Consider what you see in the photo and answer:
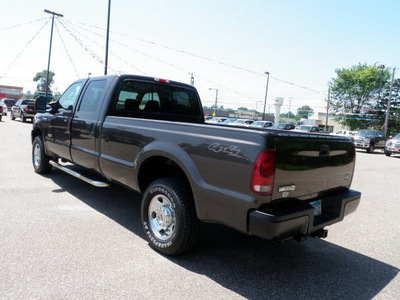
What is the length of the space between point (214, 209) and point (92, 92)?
10.2 ft

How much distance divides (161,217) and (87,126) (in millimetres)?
2025

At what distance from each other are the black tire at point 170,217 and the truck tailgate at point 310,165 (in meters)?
0.92

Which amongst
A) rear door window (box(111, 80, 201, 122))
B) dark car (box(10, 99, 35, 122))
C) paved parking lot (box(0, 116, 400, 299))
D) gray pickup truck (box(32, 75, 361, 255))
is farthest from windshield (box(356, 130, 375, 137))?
dark car (box(10, 99, 35, 122))

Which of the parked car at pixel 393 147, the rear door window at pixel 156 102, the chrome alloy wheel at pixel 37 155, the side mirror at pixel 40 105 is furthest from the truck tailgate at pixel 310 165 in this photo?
the parked car at pixel 393 147

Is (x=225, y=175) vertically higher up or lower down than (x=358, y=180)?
higher up

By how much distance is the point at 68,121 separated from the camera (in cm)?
512

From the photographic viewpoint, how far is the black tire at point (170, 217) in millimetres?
3018

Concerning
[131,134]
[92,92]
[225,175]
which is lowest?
[225,175]

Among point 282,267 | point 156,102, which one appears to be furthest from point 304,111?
point 282,267

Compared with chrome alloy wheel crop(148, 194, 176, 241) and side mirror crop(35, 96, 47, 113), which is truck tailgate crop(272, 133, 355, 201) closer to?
chrome alloy wheel crop(148, 194, 176, 241)

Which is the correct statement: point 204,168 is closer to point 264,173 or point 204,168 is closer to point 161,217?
point 264,173

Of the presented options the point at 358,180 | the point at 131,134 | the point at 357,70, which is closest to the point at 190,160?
the point at 131,134

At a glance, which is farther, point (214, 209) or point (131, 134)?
point (131, 134)

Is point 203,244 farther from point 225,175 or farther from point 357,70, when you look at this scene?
point 357,70
